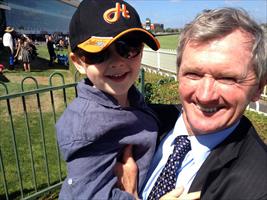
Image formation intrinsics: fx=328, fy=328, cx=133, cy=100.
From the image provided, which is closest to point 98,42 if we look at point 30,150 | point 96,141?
point 96,141

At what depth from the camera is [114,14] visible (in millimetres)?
1647

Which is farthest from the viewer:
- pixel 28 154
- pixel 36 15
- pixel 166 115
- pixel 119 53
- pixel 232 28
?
pixel 36 15

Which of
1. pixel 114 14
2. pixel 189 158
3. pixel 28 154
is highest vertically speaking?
pixel 114 14

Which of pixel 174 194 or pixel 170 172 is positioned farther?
pixel 170 172

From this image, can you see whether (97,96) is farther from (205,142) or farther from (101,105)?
(205,142)

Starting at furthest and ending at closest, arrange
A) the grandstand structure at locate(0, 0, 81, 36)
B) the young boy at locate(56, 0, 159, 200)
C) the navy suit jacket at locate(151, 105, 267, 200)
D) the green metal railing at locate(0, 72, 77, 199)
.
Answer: the grandstand structure at locate(0, 0, 81, 36), the green metal railing at locate(0, 72, 77, 199), the young boy at locate(56, 0, 159, 200), the navy suit jacket at locate(151, 105, 267, 200)

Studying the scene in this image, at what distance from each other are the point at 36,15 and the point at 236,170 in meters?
54.2

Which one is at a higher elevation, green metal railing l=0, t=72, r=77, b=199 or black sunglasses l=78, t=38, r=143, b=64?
black sunglasses l=78, t=38, r=143, b=64

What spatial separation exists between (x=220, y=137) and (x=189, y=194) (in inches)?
14.0

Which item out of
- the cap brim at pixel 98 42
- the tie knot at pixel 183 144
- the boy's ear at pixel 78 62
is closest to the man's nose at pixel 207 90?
the tie knot at pixel 183 144

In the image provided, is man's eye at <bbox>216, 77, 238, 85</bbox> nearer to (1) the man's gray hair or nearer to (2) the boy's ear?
(1) the man's gray hair

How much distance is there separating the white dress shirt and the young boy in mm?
95

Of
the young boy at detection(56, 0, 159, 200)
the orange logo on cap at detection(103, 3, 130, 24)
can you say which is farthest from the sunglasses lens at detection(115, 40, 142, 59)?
the orange logo on cap at detection(103, 3, 130, 24)

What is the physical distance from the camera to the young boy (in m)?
1.58
